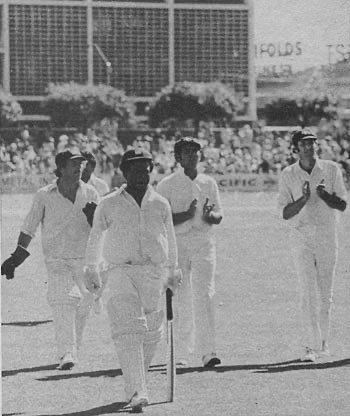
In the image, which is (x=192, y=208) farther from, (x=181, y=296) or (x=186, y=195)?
(x=181, y=296)

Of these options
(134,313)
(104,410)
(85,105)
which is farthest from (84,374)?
(85,105)

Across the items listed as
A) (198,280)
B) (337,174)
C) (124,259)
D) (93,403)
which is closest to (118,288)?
(124,259)

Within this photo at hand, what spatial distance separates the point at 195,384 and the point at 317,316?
4.24 feet

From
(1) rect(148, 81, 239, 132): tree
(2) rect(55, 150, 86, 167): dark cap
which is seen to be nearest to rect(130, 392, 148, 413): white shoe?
(2) rect(55, 150, 86, 167): dark cap

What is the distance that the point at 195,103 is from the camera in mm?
51875

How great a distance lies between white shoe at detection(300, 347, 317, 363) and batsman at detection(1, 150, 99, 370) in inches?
58.9

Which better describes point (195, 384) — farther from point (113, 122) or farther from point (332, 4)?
point (113, 122)

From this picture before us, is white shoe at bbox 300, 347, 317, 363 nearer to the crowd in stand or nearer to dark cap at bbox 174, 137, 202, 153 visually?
dark cap at bbox 174, 137, 202, 153

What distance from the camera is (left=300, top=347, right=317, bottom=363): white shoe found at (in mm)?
Answer: 7625

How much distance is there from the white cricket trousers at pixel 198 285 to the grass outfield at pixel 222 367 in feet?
0.72

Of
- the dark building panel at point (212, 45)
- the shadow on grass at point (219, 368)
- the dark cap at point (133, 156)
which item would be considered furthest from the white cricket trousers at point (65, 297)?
the dark building panel at point (212, 45)

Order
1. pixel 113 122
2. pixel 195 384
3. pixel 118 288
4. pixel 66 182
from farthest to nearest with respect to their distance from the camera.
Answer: pixel 113 122, pixel 66 182, pixel 195 384, pixel 118 288

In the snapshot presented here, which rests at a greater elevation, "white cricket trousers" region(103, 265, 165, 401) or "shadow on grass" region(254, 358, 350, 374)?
"white cricket trousers" region(103, 265, 165, 401)

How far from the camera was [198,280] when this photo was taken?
7.82 m
